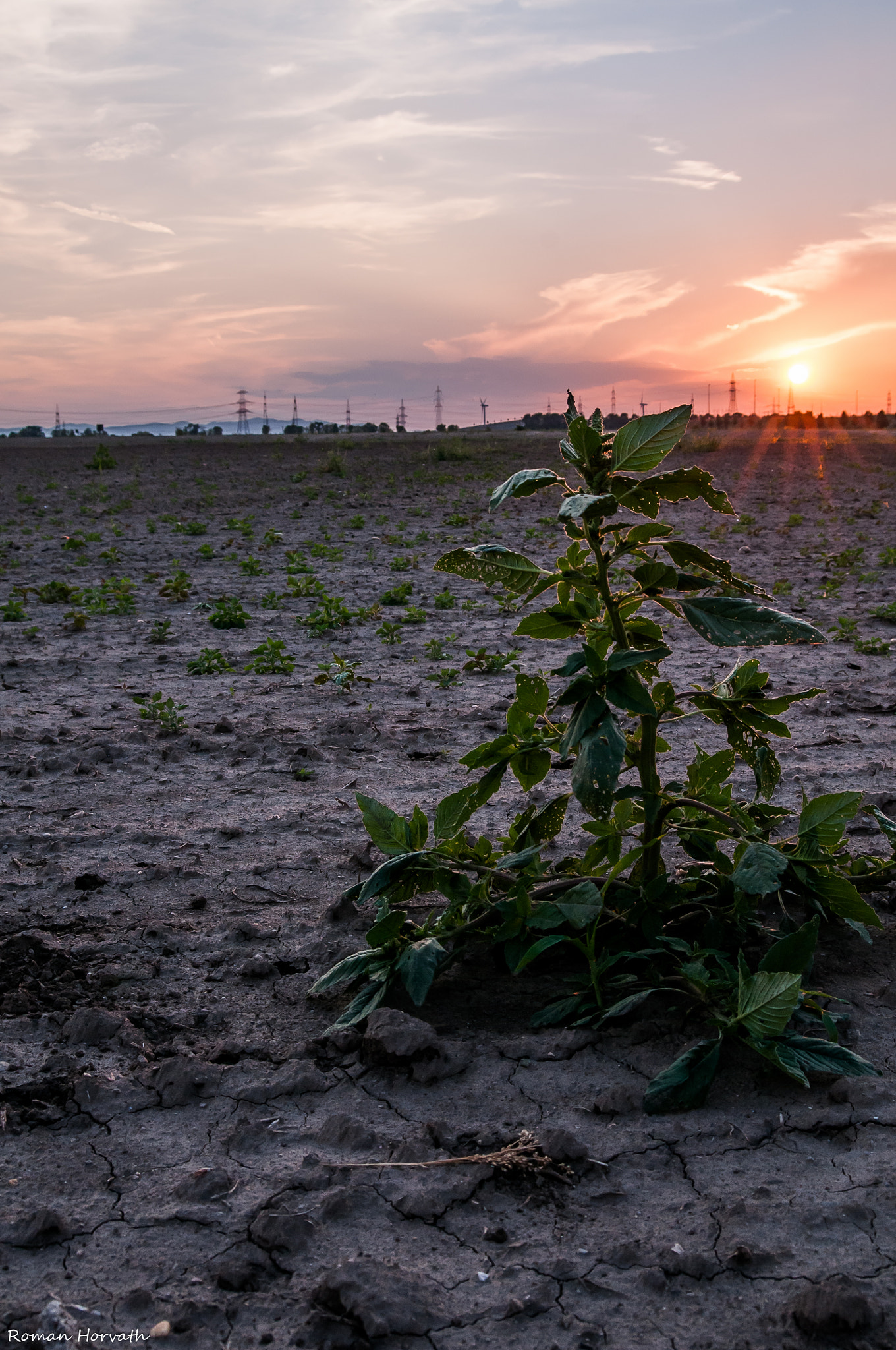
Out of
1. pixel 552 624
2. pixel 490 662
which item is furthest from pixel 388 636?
pixel 552 624

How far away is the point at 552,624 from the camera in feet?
7.80

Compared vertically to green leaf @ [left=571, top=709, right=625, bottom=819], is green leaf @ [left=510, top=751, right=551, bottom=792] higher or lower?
lower

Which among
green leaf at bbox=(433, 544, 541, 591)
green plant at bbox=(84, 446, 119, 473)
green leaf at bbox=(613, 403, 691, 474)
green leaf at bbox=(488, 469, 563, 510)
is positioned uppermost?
green plant at bbox=(84, 446, 119, 473)

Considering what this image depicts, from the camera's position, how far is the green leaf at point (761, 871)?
2219 millimetres

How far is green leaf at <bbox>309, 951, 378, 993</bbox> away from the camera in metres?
2.48

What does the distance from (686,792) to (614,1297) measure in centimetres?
131

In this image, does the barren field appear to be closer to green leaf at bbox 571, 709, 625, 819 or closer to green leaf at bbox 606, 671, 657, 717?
green leaf at bbox 571, 709, 625, 819

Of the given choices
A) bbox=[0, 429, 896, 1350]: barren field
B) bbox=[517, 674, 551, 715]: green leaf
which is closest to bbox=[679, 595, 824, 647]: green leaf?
bbox=[517, 674, 551, 715]: green leaf

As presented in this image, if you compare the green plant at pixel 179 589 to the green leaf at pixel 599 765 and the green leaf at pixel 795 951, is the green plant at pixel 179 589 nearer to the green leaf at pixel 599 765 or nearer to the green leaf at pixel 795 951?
the green leaf at pixel 599 765

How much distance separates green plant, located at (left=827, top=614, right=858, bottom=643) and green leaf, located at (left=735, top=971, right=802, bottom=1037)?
4.81 metres

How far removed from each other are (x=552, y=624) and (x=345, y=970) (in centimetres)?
102

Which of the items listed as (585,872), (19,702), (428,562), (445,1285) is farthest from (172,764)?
(428,562)

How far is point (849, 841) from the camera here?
138 inches

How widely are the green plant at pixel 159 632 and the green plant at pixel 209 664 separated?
852 millimetres
